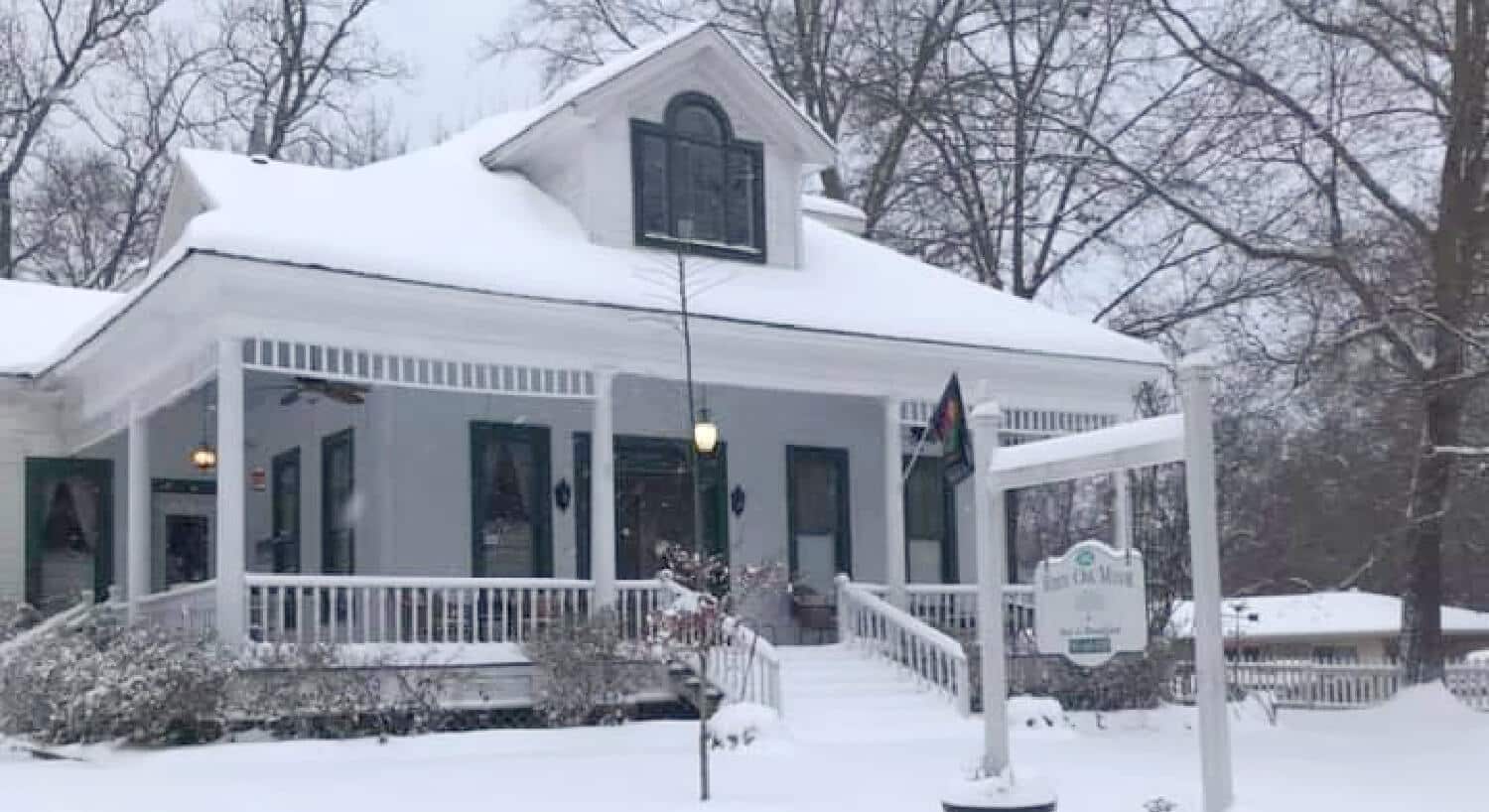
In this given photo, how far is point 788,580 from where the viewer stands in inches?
752

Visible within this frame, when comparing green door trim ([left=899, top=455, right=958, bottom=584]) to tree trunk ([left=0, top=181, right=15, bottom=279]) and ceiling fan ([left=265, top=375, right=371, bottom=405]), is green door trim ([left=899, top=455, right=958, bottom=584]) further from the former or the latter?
tree trunk ([left=0, top=181, right=15, bottom=279])

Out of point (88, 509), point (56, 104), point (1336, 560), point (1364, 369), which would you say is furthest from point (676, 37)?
point (1336, 560)

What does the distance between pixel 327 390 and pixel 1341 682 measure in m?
15.5

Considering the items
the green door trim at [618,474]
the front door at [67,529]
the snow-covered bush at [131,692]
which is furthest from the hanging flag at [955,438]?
the front door at [67,529]

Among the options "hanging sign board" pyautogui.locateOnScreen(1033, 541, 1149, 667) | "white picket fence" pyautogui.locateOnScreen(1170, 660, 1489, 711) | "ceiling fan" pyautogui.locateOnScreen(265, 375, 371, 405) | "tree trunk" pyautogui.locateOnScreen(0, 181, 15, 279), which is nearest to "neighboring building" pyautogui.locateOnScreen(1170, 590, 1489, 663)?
"white picket fence" pyautogui.locateOnScreen(1170, 660, 1489, 711)

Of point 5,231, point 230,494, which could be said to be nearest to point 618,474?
point 230,494

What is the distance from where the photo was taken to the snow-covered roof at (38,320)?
1886cm

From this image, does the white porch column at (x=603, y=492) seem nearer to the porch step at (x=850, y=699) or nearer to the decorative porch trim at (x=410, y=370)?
the decorative porch trim at (x=410, y=370)

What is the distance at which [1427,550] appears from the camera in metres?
22.2

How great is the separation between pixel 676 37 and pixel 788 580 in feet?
19.4

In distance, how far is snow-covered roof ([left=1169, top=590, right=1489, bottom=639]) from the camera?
38656 millimetres

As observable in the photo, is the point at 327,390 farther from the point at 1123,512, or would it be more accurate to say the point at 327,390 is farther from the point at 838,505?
the point at 1123,512

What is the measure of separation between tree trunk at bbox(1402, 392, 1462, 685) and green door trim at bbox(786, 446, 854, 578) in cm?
703

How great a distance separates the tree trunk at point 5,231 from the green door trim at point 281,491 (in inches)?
607
